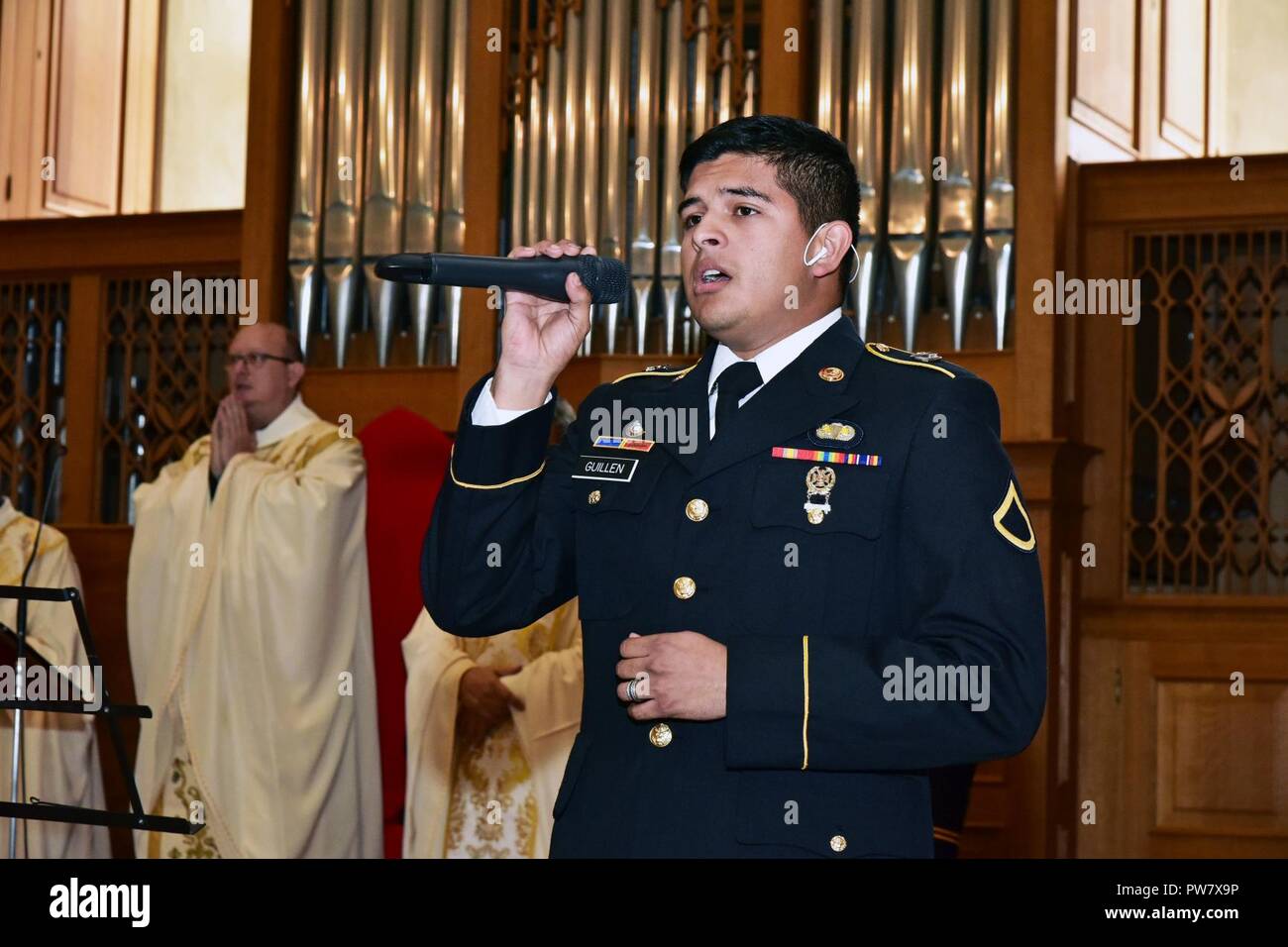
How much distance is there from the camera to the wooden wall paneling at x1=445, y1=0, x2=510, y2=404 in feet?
18.5

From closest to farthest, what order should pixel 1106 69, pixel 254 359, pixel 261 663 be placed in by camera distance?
pixel 261 663 → pixel 254 359 → pixel 1106 69

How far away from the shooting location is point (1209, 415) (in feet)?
17.9

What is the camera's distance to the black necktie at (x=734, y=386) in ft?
6.77

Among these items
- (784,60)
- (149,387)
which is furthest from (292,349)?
(784,60)

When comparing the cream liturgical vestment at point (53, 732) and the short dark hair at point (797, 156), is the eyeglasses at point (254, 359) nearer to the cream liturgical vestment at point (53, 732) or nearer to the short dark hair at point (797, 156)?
the cream liturgical vestment at point (53, 732)

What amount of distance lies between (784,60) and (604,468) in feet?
12.0

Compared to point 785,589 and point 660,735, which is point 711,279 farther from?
point 660,735

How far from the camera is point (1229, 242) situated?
5512mm

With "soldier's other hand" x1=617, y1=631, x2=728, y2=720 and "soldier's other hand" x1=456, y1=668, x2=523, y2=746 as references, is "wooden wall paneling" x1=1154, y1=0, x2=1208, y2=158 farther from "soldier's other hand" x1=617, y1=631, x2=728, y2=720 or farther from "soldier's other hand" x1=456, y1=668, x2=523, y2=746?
"soldier's other hand" x1=617, y1=631, x2=728, y2=720

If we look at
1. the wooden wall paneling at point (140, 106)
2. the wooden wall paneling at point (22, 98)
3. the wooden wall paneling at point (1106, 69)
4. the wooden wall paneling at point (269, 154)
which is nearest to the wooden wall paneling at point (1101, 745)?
the wooden wall paneling at point (1106, 69)

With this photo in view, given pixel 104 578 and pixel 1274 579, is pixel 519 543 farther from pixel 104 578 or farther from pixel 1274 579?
pixel 104 578

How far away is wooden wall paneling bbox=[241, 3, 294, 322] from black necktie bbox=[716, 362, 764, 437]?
3.94 metres

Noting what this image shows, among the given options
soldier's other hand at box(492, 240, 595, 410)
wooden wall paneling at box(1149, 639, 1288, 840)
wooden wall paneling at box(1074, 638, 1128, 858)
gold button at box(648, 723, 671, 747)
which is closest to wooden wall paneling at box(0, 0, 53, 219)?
A: wooden wall paneling at box(1074, 638, 1128, 858)
